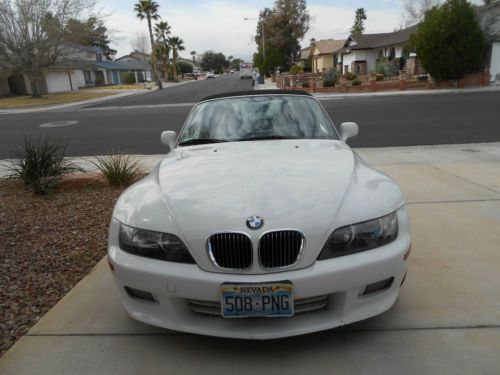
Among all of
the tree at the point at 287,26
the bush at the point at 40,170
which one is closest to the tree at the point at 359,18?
the tree at the point at 287,26

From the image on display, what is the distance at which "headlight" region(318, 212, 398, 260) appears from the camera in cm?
236

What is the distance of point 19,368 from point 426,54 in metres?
28.2

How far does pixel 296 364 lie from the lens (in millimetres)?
2410

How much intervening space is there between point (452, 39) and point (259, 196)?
27.2m

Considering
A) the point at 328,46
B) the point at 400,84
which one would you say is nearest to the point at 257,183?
the point at 400,84

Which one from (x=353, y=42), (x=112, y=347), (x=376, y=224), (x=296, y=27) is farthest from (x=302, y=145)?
(x=296, y=27)

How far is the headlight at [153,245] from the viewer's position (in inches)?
94.4

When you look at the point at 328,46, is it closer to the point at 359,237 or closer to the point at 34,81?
the point at 34,81

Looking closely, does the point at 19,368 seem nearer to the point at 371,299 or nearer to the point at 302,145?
the point at 371,299

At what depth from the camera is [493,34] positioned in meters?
25.7

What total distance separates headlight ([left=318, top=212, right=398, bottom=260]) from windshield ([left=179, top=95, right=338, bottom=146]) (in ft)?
5.04

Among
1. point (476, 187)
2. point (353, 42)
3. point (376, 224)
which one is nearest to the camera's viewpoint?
point (376, 224)

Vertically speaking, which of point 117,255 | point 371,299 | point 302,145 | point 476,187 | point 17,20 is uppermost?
point 17,20

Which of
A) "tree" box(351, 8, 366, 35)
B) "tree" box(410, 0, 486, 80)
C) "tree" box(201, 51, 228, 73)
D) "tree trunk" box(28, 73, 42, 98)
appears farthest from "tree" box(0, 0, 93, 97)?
"tree" box(201, 51, 228, 73)
